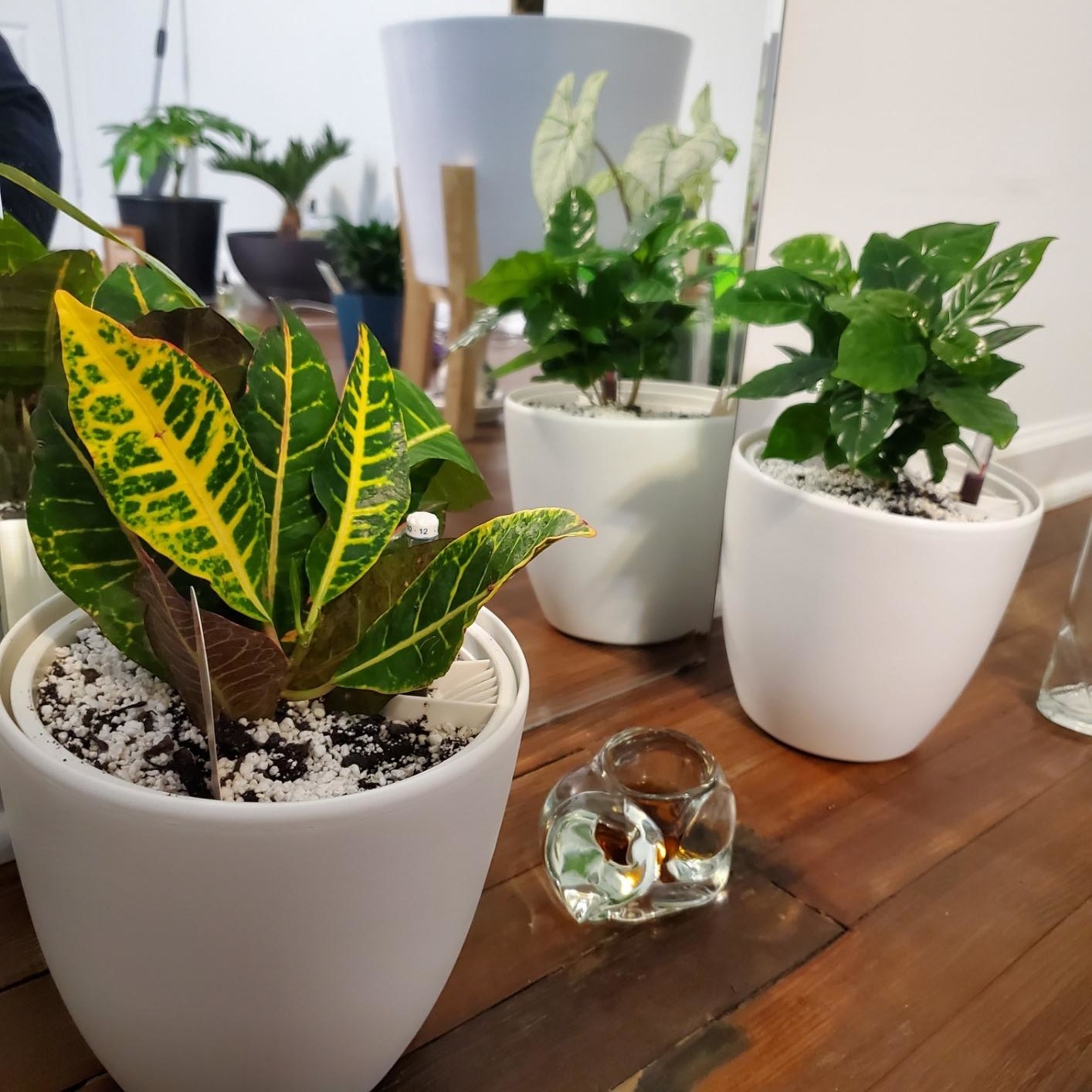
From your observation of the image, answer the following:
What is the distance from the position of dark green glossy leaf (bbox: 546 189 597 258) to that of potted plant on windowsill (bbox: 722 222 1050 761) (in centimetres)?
23

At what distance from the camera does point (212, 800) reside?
365 millimetres

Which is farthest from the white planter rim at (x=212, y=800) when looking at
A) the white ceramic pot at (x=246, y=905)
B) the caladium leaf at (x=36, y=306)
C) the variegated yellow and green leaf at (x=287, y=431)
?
the caladium leaf at (x=36, y=306)

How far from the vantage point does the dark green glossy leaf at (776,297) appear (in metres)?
0.77

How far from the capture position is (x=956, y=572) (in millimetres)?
741

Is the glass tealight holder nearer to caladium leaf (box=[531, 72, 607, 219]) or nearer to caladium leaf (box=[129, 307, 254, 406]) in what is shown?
caladium leaf (box=[129, 307, 254, 406])

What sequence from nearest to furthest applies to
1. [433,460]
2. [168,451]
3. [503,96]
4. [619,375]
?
[168,451] → [433,460] → [619,375] → [503,96]

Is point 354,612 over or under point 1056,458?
over

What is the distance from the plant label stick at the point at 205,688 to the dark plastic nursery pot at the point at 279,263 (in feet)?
5.40

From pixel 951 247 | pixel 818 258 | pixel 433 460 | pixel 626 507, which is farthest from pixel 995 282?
pixel 433 460

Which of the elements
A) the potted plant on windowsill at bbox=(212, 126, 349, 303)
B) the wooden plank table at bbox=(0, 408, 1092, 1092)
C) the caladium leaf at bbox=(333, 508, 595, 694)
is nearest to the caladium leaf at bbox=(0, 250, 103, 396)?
the caladium leaf at bbox=(333, 508, 595, 694)

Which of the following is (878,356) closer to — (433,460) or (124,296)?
(433,460)

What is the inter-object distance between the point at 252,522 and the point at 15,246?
29cm

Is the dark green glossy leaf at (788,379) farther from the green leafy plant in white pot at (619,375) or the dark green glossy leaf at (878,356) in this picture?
the green leafy plant in white pot at (619,375)

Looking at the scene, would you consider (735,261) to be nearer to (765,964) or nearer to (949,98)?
(949,98)
